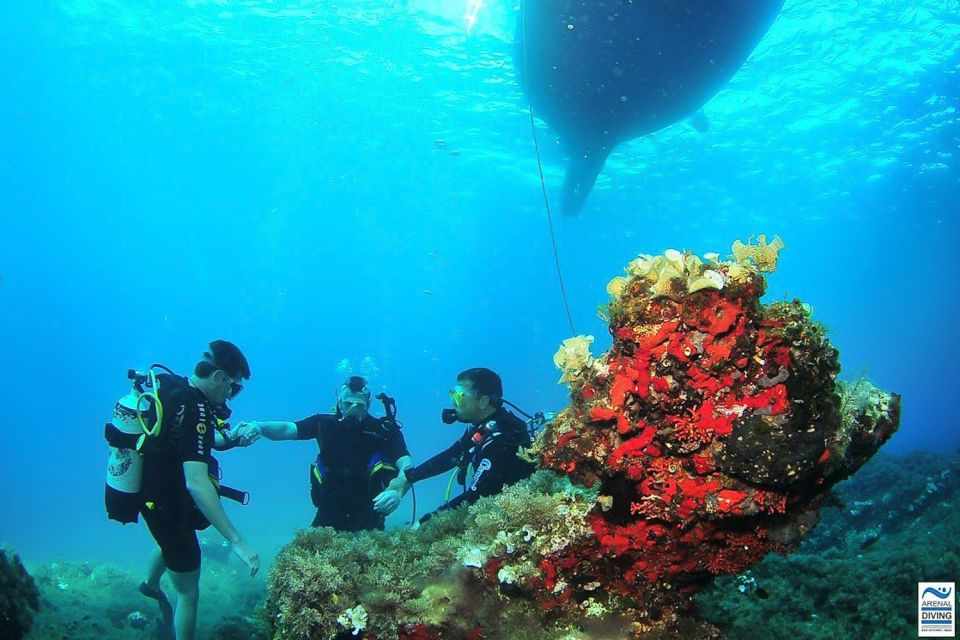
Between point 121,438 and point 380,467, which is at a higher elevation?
point 380,467

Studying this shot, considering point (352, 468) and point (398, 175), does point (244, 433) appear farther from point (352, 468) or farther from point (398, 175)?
point (398, 175)

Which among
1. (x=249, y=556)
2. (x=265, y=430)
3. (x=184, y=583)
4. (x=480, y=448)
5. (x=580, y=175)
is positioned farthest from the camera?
(x=580, y=175)

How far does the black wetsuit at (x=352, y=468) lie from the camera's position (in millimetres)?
6309

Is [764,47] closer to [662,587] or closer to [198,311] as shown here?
[662,587]

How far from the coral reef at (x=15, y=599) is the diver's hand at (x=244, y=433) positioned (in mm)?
2339

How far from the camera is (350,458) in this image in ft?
21.0

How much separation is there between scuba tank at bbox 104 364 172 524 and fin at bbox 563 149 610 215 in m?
14.7

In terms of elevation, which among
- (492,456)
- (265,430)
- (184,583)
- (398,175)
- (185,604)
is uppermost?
(398,175)

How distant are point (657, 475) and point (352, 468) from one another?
504 centimetres

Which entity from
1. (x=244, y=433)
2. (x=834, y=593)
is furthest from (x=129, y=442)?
(x=834, y=593)

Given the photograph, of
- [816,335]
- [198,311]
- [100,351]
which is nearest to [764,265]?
[816,335]

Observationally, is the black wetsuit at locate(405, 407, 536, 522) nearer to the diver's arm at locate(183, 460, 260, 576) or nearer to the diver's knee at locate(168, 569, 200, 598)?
the diver's arm at locate(183, 460, 260, 576)

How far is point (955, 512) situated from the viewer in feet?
23.1

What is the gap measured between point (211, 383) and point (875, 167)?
36673mm
